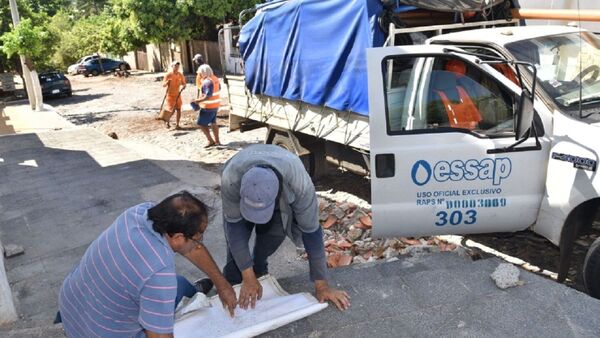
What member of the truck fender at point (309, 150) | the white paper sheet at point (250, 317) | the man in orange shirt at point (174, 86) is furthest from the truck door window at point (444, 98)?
the man in orange shirt at point (174, 86)

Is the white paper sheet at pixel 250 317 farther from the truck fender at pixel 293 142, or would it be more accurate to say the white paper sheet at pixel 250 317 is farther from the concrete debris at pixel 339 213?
the truck fender at pixel 293 142

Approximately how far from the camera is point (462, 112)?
11.9 ft

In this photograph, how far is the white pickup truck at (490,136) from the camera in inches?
127

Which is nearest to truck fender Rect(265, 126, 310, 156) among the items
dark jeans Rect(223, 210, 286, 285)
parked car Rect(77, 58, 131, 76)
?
dark jeans Rect(223, 210, 286, 285)

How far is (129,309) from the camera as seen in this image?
2.18m

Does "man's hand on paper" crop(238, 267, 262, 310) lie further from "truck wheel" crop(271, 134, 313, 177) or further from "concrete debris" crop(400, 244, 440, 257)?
"truck wheel" crop(271, 134, 313, 177)

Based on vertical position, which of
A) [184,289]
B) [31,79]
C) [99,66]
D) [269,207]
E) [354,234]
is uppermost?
[99,66]

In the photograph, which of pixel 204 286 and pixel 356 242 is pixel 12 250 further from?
pixel 356 242

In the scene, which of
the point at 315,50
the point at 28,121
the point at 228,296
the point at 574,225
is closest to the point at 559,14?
the point at 574,225

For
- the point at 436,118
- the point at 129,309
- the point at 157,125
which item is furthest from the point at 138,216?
the point at 157,125

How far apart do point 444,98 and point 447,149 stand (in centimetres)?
46

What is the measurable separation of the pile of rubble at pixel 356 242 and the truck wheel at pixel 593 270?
125 centimetres

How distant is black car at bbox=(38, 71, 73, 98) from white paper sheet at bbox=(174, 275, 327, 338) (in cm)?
2141

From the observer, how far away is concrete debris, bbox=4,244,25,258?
500 centimetres
